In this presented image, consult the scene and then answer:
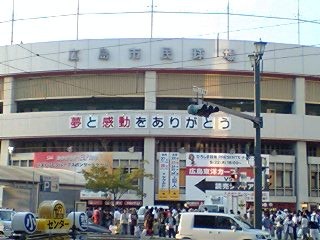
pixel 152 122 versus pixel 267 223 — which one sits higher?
pixel 152 122

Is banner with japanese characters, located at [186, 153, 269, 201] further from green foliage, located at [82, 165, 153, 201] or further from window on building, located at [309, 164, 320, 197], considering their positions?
window on building, located at [309, 164, 320, 197]

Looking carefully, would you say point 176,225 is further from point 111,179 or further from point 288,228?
point 111,179

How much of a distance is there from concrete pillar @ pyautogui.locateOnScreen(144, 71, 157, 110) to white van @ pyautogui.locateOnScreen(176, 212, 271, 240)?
25424mm

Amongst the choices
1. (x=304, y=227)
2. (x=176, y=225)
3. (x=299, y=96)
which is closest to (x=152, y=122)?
(x=299, y=96)

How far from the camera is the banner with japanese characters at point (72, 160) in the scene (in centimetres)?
4725

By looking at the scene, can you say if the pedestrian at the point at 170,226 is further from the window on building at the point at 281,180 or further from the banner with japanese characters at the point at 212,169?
the window on building at the point at 281,180

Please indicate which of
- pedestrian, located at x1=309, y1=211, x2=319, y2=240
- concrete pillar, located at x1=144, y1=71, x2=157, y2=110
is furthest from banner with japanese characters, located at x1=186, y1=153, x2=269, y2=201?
pedestrian, located at x1=309, y1=211, x2=319, y2=240

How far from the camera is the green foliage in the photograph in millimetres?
42656

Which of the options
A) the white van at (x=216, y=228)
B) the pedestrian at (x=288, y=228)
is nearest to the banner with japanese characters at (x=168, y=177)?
the pedestrian at (x=288, y=228)

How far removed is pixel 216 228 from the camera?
22.2m

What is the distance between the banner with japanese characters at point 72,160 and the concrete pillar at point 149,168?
2.91m

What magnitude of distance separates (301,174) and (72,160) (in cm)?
1872

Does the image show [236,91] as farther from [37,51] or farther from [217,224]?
[217,224]

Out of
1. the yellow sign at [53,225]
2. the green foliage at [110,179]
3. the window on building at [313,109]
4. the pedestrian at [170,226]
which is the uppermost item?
the window on building at [313,109]
